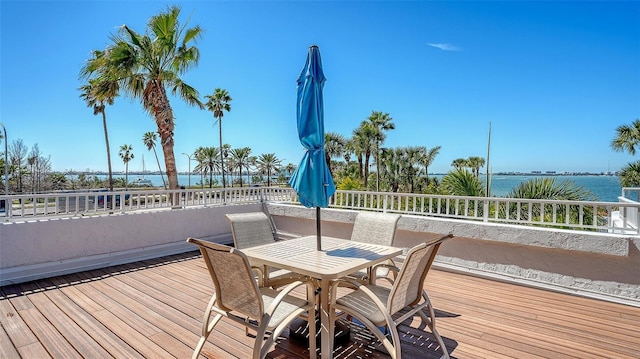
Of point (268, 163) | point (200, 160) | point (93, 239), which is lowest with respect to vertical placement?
point (93, 239)

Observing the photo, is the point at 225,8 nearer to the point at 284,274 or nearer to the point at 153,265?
the point at 153,265

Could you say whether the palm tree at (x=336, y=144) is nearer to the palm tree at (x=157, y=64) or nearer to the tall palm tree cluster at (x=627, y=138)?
the tall palm tree cluster at (x=627, y=138)

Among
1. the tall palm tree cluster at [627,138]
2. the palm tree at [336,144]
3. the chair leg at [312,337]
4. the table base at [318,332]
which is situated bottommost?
the table base at [318,332]

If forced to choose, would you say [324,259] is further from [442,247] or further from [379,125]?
[379,125]

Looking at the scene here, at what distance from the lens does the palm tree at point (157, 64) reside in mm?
7074

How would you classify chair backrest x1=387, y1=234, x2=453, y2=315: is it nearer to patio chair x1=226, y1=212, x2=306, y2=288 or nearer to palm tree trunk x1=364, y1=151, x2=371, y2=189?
patio chair x1=226, y1=212, x2=306, y2=288

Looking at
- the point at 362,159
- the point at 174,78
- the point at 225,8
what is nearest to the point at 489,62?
the point at 362,159

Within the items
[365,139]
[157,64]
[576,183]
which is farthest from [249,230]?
[365,139]

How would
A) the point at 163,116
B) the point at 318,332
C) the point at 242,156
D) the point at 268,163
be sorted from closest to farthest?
the point at 318,332, the point at 163,116, the point at 268,163, the point at 242,156

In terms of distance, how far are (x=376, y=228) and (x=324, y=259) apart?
103 cm

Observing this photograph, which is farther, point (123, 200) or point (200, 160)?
point (200, 160)

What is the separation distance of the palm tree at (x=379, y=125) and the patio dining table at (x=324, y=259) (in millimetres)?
26857

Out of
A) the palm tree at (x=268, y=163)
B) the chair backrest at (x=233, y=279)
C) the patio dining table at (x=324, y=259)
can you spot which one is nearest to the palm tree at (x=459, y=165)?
the patio dining table at (x=324, y=259)

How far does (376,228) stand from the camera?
3254mm
